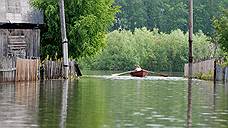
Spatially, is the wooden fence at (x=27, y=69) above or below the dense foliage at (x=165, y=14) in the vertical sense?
below

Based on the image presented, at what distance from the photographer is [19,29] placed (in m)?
52.0

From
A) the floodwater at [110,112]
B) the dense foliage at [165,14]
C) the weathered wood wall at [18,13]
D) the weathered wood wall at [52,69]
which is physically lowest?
the floodwater at [110,112]

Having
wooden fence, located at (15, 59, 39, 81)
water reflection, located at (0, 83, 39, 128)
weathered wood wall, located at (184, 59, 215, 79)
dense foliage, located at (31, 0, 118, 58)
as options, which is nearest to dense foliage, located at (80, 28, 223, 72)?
weathered wood wall, located at (184, 59, 215, 79)

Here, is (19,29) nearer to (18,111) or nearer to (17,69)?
(17,69)

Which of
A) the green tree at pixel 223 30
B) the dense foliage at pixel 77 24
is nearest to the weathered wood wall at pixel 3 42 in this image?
the dense foliage at pixel 77 24

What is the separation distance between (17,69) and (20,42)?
31.3ft

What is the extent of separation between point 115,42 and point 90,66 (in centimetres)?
677

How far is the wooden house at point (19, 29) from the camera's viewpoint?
50.5 meters

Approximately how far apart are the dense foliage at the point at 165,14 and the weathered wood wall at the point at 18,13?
9784 centimetres

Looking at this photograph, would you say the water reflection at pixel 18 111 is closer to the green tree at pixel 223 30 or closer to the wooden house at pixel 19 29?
the wooden house at pixel 19 29

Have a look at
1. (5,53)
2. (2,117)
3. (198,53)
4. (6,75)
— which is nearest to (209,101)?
(2,117)

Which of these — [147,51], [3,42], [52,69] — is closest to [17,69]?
[52,69]

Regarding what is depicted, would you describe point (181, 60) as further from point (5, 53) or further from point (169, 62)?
point (5, 53)

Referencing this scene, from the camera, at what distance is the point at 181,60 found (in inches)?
4756
